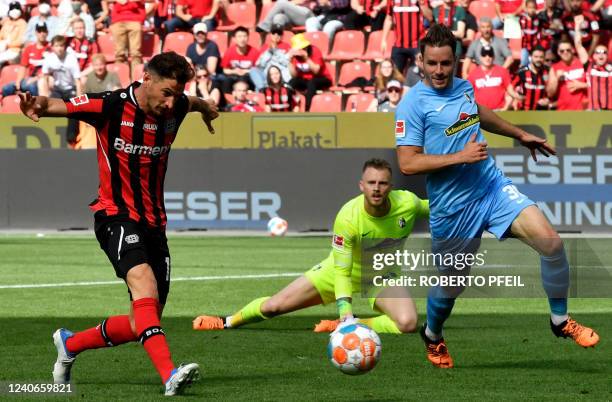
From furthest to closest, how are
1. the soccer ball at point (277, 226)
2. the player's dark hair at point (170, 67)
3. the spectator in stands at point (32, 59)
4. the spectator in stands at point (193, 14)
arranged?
the spectator in stands at point (193, 14)
the spectator in stands at point (32, 59)
the soccer ball at point (277, 226)
the player's dark hair at point (170, 67)

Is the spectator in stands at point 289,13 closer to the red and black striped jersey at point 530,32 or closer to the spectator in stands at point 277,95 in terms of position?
the spectator in stands at point 277,95

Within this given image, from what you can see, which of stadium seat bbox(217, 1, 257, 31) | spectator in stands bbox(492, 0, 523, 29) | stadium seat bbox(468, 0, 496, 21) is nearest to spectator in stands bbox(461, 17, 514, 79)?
spectator in stands bbox(492, 0, 523, 29)

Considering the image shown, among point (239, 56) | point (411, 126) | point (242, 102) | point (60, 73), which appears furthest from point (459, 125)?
point (60, 73)

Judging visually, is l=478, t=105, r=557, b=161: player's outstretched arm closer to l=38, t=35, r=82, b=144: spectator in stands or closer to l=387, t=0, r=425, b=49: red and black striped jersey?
l=387, t=0, r=425, b=49: red and black striped jersey

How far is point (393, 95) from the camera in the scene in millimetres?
22734

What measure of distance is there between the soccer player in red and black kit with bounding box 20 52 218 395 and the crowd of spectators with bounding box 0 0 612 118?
14.5 meters

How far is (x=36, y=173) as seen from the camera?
2288 cm

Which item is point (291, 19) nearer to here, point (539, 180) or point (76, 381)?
point (539, 180)

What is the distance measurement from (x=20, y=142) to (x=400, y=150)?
15344 millimetres

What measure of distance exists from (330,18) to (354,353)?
739 inches

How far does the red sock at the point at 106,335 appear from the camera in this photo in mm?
8414

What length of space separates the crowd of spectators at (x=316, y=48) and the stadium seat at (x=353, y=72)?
0.04 m

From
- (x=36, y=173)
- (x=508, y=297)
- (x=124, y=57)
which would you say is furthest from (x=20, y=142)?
(x=508, y=297)

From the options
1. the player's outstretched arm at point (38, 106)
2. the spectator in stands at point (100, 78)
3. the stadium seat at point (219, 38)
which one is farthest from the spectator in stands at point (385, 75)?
the player's outstretched arm at point (38, 106)
